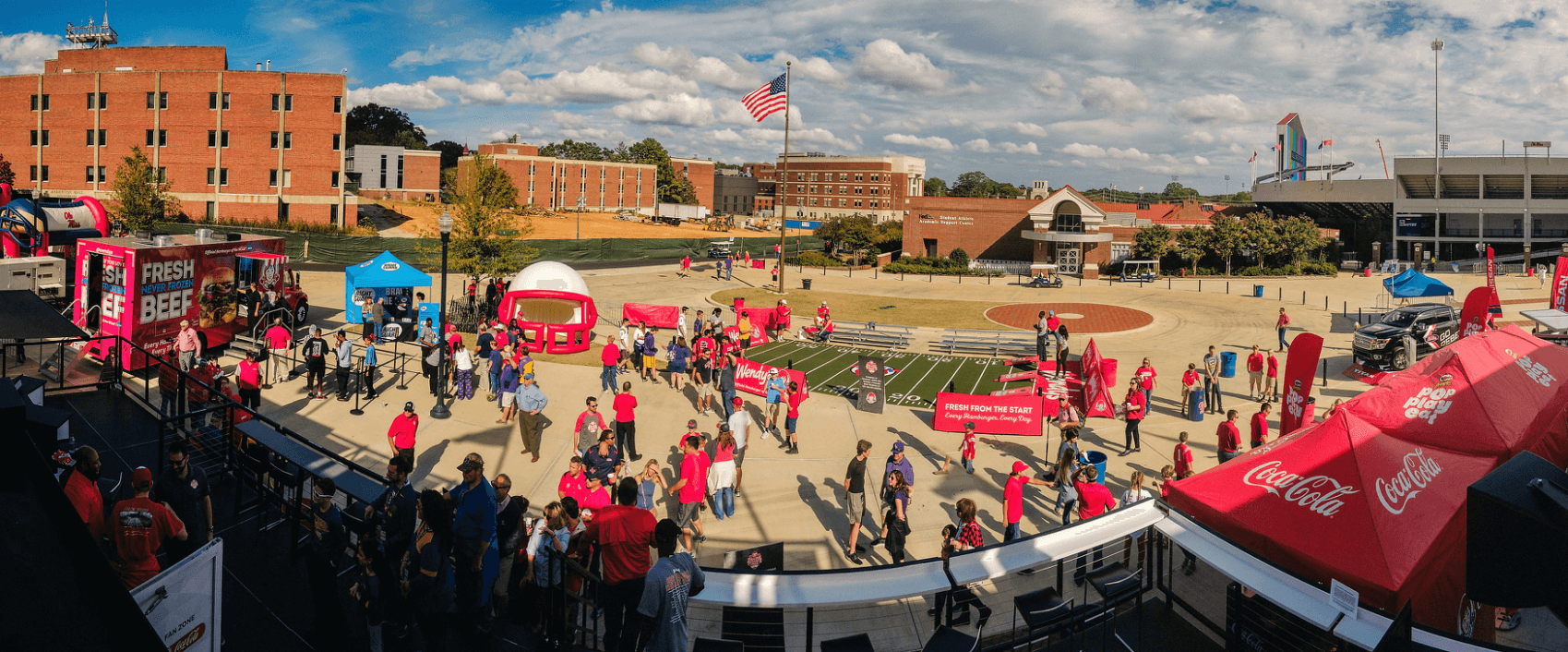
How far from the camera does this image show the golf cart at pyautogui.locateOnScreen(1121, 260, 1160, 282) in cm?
5856

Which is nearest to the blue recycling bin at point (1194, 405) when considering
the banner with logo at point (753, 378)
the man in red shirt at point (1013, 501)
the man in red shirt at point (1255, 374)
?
the man in red shirt at point (1255, 374)

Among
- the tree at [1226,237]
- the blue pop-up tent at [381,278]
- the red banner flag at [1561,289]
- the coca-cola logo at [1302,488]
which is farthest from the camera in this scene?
the tree at [1226,237]

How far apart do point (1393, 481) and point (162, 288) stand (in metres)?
23.4

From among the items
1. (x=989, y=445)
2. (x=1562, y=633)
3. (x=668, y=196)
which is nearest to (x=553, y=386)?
(x=989, y=445)

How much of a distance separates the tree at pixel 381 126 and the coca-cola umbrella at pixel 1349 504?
132733 mm

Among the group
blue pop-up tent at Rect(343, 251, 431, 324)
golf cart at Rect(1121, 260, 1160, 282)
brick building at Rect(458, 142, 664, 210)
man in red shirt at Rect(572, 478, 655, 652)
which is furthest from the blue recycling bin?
brick building at Rect(458, 142, 664, 210)

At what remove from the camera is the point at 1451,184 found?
76.2 meters

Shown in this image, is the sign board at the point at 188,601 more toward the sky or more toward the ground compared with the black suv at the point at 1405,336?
more toward the ground

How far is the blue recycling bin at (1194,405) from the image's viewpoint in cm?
1827

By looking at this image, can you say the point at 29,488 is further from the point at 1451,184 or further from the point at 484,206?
the point at 1451,184

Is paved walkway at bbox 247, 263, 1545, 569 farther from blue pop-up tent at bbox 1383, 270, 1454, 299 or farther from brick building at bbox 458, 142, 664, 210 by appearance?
brick building at bbox 458, 142, 664, 210

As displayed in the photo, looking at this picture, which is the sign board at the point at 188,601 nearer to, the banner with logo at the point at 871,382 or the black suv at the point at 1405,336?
the banner with logo at the point at 871,382

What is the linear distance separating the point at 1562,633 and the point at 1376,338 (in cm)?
1761

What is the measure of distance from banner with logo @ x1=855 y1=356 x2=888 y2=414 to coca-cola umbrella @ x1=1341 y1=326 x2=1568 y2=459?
399 inches
